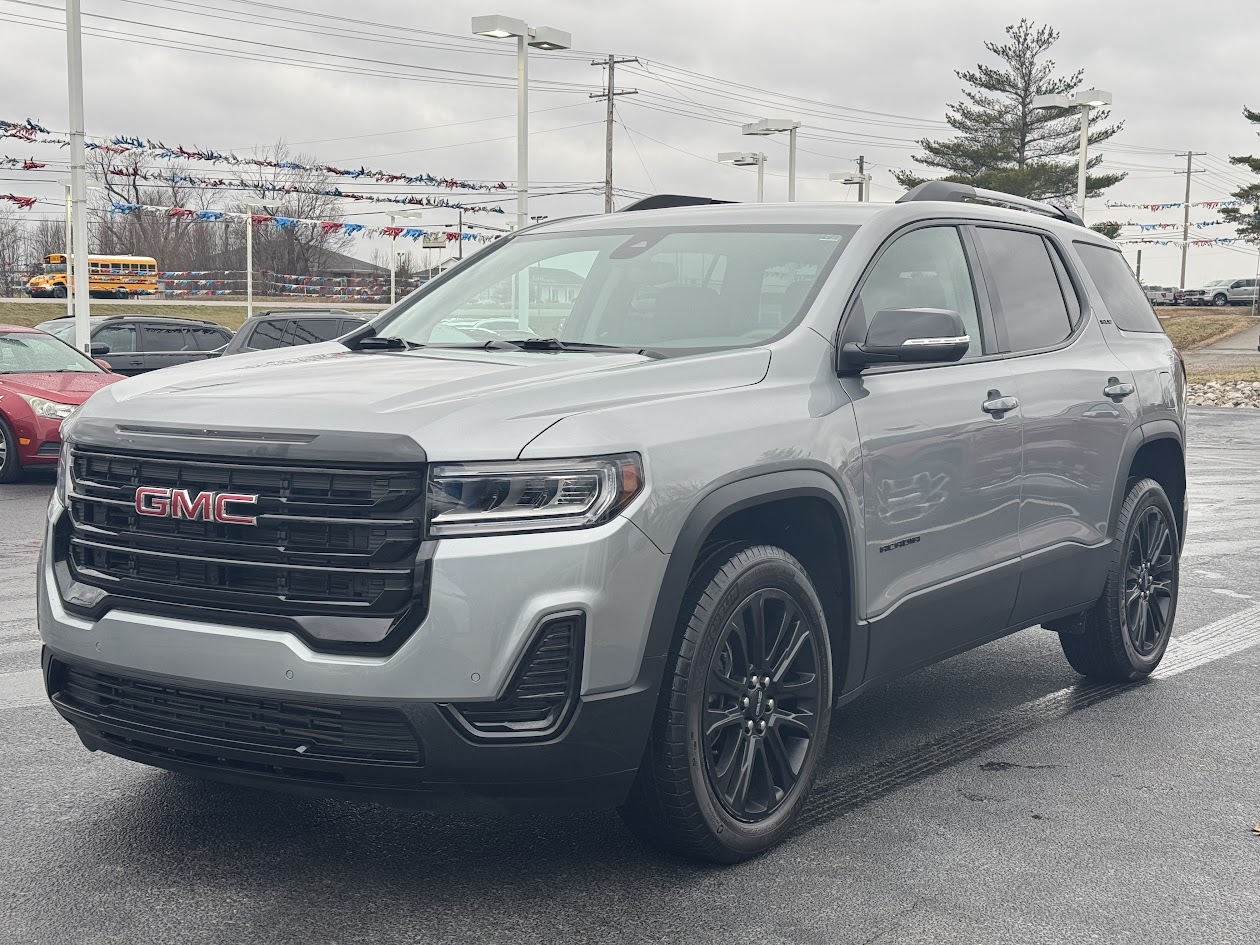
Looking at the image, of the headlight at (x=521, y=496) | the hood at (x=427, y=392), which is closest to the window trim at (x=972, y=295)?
the hood at (x=427, y=392)

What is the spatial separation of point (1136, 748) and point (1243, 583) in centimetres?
383

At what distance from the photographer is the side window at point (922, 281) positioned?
4.79m

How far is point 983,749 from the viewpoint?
527 centimetres

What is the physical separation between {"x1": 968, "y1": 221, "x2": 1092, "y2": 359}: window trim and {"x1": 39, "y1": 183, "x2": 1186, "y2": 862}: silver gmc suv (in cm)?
3

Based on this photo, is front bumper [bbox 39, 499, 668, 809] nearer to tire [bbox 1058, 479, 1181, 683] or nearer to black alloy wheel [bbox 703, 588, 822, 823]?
black alloy wheel [bbox 703, 588, 822, 823]

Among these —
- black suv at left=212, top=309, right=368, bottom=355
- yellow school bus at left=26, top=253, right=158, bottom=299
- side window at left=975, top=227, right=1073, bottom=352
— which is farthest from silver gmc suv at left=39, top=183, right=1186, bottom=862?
yellow school bus at left=26, top=253, right=158, bottom=299

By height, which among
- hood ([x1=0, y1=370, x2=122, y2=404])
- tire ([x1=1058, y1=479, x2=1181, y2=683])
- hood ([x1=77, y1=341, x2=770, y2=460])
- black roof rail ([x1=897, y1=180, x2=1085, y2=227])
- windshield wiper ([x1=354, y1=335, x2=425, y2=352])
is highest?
black roof rail ([x1=897, y1=180, x2=1085, y2=227])

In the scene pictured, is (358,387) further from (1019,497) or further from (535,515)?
(1019,497)

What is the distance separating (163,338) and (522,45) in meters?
7.37

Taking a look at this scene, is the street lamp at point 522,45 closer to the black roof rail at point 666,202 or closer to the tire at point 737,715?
the black roof rail at point 666,202

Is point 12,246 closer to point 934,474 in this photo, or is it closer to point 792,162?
point 792,162

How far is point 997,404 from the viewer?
510cm

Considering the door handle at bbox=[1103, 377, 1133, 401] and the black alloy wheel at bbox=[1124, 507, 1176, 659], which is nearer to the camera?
the door handle at bbox=[1103, 377, 1133, 401]

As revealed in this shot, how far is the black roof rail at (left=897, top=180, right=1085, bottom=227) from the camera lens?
533 cm
